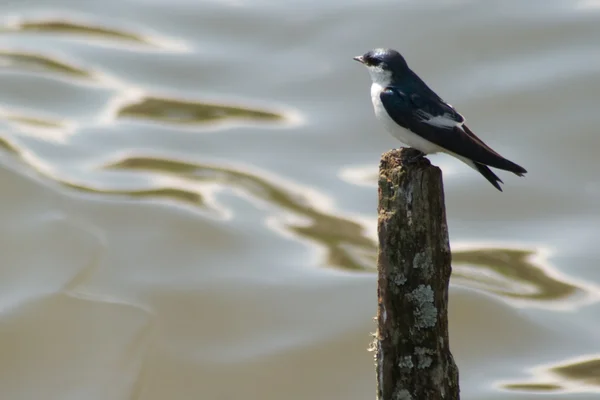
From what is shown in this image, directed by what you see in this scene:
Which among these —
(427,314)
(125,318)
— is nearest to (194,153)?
(125,318)

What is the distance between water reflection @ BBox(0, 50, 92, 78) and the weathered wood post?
29.3ft

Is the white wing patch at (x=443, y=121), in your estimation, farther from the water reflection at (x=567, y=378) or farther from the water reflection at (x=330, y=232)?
the water reflection at (x=330, y=232)

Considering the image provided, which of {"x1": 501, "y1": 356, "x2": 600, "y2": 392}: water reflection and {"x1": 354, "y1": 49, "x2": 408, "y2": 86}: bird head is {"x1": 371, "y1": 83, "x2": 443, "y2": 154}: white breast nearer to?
{"x1": 354, "y1": 49, "x2": 408, "y2": 86}: bird head

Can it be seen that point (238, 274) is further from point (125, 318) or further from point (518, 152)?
point (518, 152)

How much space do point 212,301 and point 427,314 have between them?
16.6 feet

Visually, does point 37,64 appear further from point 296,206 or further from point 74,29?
point 296,206

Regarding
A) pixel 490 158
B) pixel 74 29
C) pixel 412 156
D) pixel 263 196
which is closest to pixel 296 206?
pixel 263 196

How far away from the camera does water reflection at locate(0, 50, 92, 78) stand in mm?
12758

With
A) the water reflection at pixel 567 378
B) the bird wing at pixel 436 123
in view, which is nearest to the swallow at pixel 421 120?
the bird wing at pixel 436 123

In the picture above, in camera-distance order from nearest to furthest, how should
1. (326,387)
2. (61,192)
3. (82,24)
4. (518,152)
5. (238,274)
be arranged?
(326,387)
(238,274)
(61,192)
(518,152)
(82,24)

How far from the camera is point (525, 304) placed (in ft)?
31.2

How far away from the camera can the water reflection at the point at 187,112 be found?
475 inches

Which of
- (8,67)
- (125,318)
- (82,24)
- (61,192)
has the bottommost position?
(125,318)

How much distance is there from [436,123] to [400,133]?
19 cm
